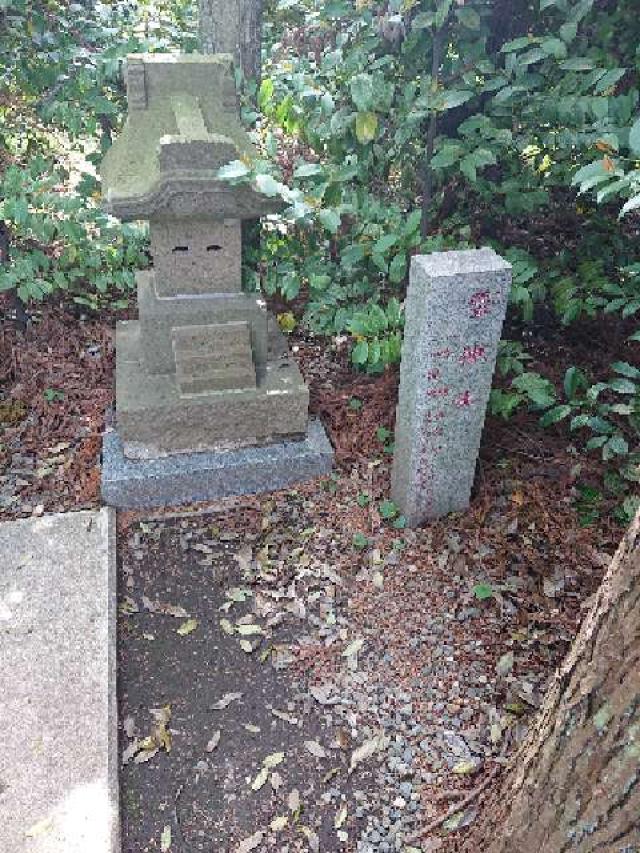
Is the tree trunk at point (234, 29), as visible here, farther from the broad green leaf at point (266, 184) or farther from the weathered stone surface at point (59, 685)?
the weathered stone surface at point (59, 685)

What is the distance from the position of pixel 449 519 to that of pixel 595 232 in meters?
2.00

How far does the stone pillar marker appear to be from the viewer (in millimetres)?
3076

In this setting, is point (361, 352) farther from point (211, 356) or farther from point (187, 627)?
point (187, 627)

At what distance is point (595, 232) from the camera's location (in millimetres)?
4273

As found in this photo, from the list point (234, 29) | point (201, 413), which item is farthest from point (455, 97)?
point (234, 29)

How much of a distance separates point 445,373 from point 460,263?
1.70ft

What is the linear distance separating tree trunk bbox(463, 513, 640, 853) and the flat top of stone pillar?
1857mm

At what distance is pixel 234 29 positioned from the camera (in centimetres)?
485

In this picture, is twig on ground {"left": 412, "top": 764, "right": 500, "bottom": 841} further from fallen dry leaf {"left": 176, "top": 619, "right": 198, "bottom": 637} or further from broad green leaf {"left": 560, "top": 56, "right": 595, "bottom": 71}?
broad green leaf {"left": 560, "top": 56, "right": 595, "bottom": 71}

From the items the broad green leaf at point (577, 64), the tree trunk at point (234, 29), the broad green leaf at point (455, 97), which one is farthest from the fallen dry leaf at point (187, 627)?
the tree trunk at point (234, 29)

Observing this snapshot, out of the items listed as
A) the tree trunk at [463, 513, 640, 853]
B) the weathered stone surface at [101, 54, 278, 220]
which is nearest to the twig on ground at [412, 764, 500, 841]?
A: the tree trunk at [463, 513, 640, 853]

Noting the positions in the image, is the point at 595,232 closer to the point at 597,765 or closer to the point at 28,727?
the point at 597,765

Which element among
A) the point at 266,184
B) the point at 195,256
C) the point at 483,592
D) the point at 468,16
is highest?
the point at 468,16

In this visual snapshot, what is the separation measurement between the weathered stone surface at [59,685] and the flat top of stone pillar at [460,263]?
222cm
